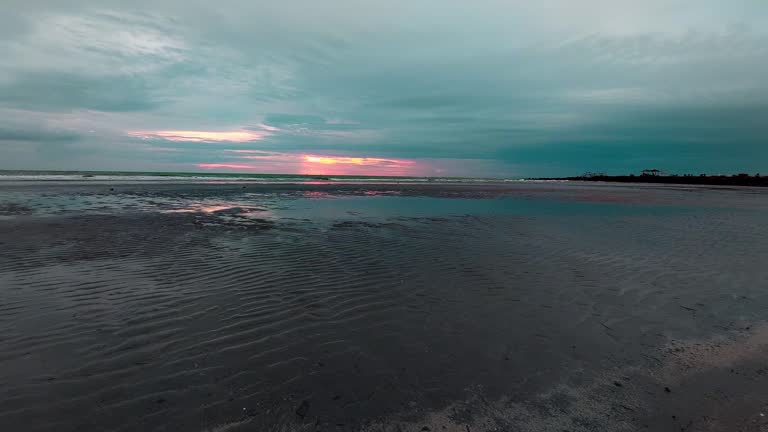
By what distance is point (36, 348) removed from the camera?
501cm

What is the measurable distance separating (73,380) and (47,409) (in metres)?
0.53

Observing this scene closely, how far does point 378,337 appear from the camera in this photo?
17.9ft

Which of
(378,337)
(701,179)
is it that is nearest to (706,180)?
(701,179)

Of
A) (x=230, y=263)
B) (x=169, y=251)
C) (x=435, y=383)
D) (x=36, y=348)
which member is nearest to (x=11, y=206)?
(x=169, y=251)

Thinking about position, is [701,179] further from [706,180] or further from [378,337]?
[378,337]

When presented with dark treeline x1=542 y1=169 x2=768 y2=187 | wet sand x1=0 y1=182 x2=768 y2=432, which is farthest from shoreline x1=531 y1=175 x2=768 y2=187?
wet sand x1=0 y1=182 x2=768 y2=432

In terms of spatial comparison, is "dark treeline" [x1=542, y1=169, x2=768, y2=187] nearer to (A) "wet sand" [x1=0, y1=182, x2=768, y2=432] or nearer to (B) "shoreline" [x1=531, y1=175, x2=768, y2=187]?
(B) "shoreline" [x1=531, y1=175, x2=768, y2=187]

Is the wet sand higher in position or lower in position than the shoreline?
lower

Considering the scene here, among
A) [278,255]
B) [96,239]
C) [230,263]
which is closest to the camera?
[230,263]

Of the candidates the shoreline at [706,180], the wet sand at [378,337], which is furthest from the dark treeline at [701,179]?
the wet sand at [378,337]

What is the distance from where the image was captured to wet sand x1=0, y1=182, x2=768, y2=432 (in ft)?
12.3

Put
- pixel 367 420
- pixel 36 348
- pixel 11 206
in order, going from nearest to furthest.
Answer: pixel 367 420, pixel 36 348, pixel 11 206

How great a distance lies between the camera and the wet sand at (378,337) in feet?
12.3

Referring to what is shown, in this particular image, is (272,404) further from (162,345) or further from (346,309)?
(346,309)
